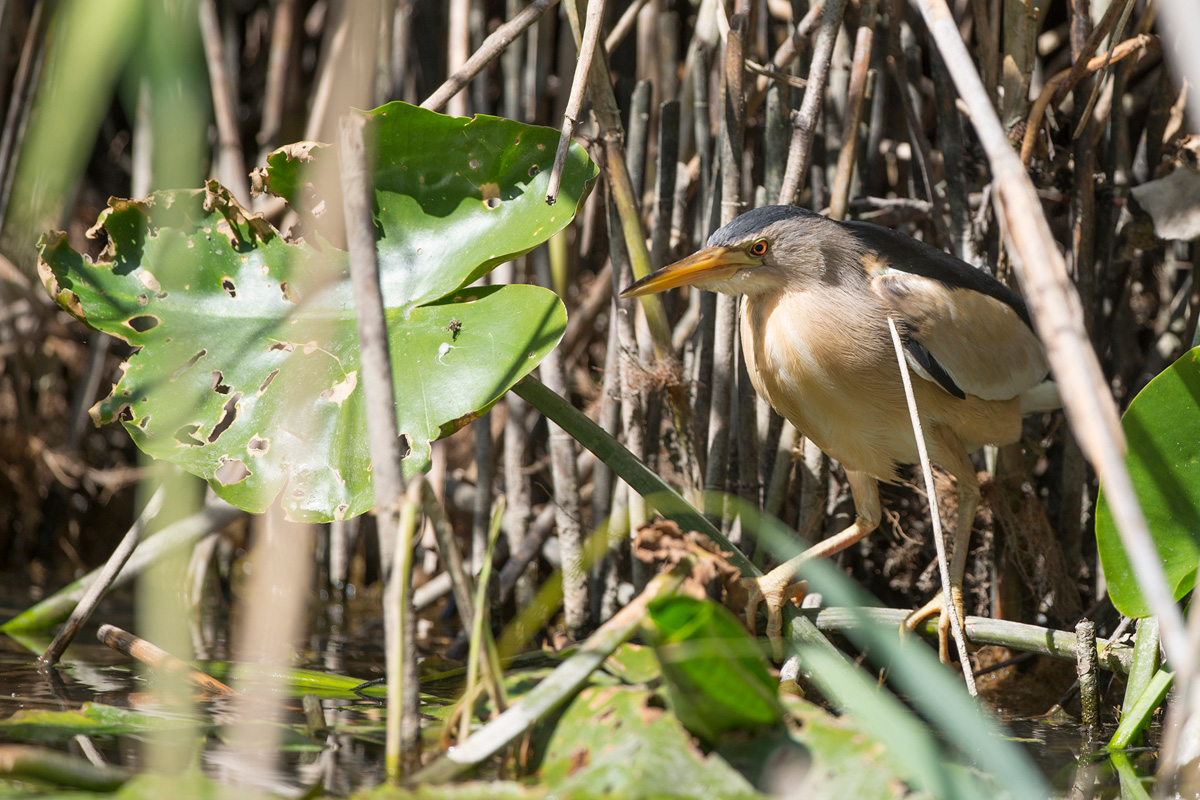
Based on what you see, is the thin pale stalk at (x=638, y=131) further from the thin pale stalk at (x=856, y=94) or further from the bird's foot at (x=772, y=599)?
the bird's foot at (x=772, y=599)

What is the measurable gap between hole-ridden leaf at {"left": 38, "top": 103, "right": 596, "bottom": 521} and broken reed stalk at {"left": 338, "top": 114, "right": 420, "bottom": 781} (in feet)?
1.37

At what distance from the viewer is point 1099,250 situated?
2.08m

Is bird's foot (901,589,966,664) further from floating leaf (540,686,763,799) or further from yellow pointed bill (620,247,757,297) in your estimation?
floating leaf (540,686,763,799)

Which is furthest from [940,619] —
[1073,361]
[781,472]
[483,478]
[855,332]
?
[1073,361]

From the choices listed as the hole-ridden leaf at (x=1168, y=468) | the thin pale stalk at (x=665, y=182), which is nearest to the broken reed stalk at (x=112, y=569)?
the thin pale stalk at (x=665, y=182)

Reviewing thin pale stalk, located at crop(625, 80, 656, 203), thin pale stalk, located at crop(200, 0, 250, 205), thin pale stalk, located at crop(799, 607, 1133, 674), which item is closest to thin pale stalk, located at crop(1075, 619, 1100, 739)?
thin pale stalk, located at crop(799, 607, 1133, 674)

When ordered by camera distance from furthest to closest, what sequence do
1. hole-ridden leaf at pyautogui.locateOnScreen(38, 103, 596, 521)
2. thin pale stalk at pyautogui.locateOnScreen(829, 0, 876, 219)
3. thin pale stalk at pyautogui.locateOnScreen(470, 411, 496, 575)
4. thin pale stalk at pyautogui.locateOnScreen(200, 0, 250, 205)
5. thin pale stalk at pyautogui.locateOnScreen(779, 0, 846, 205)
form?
thin pale stalk at pyautogui.locateOnScreen(200, 0, 250, 205), thin pale stalk at pyautogui.locateOnScreen(470, 411, 496, 575), thin pale stalk at pyautogui.locateOnScreen(829, 0, 876, 219), thin pale stalk at pyautogui.locateOnScreen(779, 0, 846, 205), hole-ridden leaf at pyautogui.locateOnScreen(38, 103, 596, 521)

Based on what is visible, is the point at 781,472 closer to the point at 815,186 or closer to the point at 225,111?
the point at 815,186

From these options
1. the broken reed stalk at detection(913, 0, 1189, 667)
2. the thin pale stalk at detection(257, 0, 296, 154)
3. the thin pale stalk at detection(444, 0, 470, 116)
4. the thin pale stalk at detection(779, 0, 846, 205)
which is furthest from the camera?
the thin pale stalk at detection(257, 0, 296, 154)

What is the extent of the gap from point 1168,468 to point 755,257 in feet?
2.34

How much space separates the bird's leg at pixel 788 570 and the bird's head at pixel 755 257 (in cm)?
41

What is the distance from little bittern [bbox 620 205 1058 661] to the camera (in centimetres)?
175

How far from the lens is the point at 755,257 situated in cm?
176

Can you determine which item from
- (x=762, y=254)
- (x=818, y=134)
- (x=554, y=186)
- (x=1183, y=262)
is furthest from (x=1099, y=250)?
(x=554, y=186)
